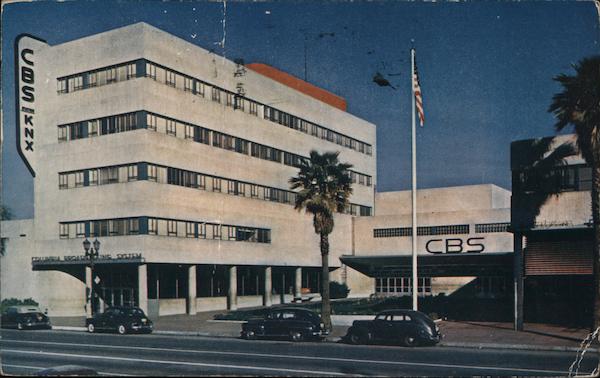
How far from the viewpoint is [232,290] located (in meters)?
53.0

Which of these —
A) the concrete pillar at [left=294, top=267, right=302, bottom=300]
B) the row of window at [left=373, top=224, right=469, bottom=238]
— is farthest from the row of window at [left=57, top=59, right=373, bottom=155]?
the row of window at [left=373, top=224, right=469, bottom=238]

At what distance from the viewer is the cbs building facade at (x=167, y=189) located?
45.5m

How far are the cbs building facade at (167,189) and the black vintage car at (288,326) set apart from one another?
1259cm

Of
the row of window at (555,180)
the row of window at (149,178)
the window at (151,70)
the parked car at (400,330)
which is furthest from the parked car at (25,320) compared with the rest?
the row of window at (555,180)

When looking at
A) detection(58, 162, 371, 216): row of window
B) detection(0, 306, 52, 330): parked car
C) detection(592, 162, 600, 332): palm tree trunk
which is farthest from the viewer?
detection(58, 162, 371, 216): row of window

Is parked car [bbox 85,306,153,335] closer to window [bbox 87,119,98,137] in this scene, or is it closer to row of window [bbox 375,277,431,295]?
window [bbox 87,119,98,137]

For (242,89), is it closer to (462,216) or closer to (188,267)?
(188,267)

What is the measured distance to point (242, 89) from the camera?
52.8 metres

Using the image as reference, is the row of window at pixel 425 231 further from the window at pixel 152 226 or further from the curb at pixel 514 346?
the curb at pixel 514 346

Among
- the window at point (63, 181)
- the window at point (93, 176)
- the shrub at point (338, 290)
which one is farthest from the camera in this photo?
the shrub at point (338, 290)

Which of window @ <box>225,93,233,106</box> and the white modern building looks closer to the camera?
the white modern building

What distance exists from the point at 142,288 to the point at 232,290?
32.0ft

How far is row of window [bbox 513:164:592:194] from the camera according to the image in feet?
100

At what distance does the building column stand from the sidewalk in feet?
2.10
